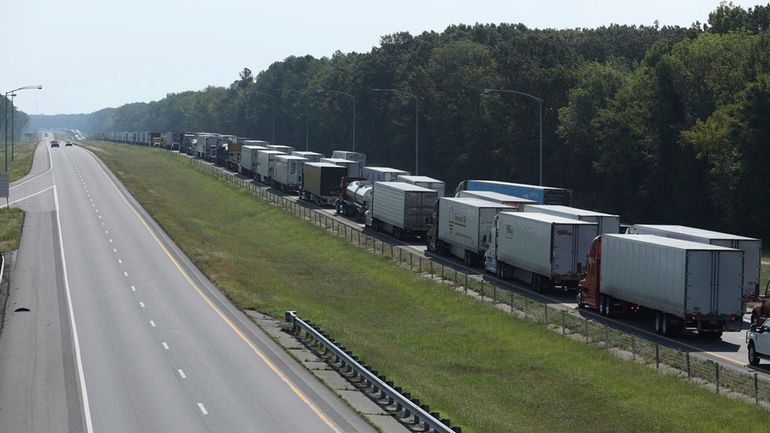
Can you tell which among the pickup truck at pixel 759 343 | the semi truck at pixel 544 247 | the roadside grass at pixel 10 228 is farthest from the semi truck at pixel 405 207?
the pickup truck at pixel 759 343

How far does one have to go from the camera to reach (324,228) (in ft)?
298

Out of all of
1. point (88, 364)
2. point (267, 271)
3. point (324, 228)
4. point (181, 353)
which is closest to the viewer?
point (88, 364)

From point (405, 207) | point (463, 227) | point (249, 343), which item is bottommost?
point (249, 343)

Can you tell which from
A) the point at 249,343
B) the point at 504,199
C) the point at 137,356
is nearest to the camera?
the point at 137,356

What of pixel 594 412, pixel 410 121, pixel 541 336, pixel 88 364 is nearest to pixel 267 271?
pixel 541 336

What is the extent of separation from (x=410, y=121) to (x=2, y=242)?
7946cm

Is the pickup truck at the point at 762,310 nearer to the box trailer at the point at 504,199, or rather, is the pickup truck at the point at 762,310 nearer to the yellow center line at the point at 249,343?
the yellow center line at the point at 249,343

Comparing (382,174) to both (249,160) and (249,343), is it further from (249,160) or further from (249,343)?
(249,343)

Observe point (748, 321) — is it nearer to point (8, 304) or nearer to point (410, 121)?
point (8, 304)

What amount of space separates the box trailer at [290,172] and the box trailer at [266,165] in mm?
4518

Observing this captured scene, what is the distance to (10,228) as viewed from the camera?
79.3m

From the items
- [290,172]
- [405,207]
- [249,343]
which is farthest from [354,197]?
[249,343]

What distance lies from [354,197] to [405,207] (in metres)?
18.0

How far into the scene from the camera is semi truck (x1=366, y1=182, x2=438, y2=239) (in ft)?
263
